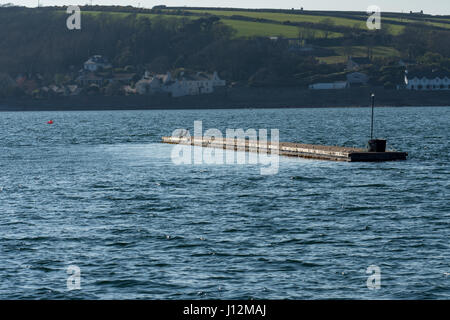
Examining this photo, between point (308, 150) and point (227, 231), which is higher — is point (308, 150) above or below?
above

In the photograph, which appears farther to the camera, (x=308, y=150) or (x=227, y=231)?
(x=308, y=150)

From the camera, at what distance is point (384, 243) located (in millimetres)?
29328

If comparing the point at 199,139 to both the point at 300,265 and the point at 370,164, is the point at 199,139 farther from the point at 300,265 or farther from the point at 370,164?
the point at 300,265

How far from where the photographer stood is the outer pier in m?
61.8

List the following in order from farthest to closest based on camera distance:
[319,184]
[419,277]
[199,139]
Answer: [199,139] → [319,184] → [419,277]

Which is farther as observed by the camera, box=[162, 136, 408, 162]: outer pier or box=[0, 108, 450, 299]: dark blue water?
box=[162, 136, 408, 162]: outer pier

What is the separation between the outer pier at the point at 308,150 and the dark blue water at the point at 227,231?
1270 millimetres

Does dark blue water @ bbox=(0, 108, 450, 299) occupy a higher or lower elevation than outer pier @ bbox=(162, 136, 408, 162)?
lower

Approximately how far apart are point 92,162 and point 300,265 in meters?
45.6

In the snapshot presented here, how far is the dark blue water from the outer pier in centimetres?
127

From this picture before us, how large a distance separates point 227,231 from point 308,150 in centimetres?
3746

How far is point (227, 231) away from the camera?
106 feet
